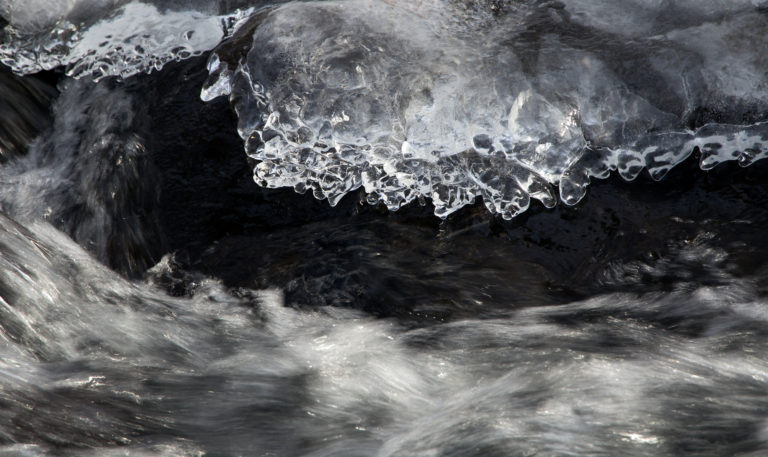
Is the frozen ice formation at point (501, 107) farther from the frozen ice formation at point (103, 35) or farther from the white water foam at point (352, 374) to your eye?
the frozen ice formation at point (103, 35)

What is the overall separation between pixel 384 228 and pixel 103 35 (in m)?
2.04

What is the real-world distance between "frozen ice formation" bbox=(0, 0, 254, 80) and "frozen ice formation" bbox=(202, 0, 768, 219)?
Answer: 78cm

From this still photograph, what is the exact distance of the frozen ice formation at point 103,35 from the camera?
383 cm

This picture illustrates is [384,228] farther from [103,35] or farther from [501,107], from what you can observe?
[103,35]

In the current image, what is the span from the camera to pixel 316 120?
10.0 ft

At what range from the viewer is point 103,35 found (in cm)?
392

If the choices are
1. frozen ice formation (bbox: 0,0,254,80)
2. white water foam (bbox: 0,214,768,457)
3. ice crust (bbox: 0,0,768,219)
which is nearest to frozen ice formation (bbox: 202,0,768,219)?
ice crust (bbox: 0,0,768,219)

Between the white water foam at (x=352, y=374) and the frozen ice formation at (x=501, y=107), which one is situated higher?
the frozen ice formation at (x=501, y=107)

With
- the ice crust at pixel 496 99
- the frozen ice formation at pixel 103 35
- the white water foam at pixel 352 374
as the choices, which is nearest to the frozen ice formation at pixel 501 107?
the ice crust at pixel 496 99

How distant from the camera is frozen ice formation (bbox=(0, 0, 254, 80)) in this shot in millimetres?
3828

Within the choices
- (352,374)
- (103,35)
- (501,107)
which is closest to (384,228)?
(501,107)

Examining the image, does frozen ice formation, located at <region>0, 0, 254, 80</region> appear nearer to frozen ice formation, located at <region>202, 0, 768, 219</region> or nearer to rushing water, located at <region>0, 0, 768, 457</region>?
rushing water, located at <region>0, 0, 768, 457</region>

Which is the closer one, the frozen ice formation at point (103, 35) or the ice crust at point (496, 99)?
the ice crust at point (496, 99)

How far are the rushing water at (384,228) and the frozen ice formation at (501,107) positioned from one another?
12 millimetres
